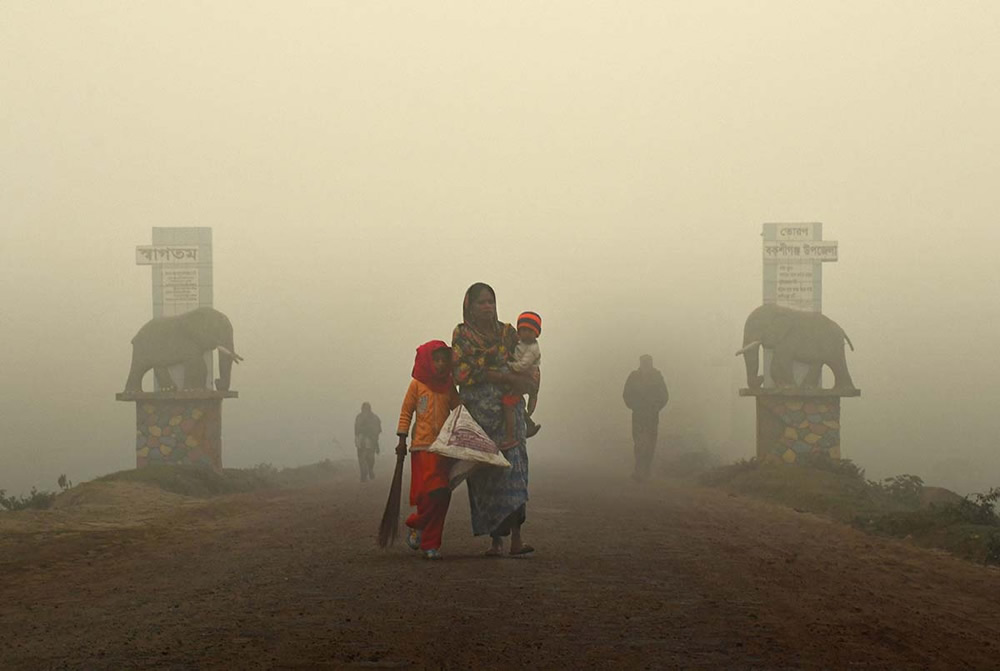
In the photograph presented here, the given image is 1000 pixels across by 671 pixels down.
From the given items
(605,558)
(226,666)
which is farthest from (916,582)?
(226,666)

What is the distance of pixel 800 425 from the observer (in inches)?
898

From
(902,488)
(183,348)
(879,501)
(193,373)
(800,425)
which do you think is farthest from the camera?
(193,373)

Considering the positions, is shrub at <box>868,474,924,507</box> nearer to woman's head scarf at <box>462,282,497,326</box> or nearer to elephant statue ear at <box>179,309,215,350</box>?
woman's head scarf at <box>462,282,497,326</box>

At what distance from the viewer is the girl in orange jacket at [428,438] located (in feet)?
31.5

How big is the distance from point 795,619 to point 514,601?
1762 millimetres

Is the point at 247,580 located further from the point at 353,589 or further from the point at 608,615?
the point at 608,615

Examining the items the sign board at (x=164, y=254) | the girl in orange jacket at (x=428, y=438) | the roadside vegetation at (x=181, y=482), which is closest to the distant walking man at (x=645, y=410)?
the roadside vegetation at (x=181, y=482)

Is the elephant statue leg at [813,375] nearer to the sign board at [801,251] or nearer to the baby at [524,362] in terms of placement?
the sign board at [801,251]

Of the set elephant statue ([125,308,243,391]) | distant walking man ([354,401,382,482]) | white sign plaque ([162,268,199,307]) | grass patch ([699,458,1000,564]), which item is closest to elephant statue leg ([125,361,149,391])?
elephant statue ([125,308,243,391])

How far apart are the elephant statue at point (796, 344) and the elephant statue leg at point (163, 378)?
518 inches

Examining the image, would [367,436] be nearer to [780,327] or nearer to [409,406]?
[780,327]

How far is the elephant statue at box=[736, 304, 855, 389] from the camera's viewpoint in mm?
23531

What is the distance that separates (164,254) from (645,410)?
12.0 metres

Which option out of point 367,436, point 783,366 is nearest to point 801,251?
point 783,366
